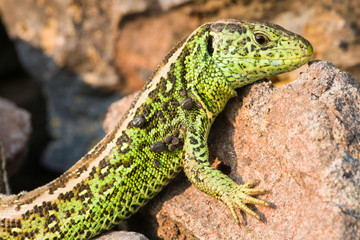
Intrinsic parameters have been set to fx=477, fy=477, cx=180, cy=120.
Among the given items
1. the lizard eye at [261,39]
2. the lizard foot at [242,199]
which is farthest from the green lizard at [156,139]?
the lizard foot at [242,199]

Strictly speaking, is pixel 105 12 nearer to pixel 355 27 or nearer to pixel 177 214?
pixel 355 27

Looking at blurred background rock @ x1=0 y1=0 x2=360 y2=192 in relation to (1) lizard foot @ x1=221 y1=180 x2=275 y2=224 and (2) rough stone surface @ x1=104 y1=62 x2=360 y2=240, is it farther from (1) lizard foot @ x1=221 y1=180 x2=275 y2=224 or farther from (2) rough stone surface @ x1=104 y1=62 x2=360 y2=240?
(1) lizard foot @ x1=221 y1=180 x2=275 y2=224

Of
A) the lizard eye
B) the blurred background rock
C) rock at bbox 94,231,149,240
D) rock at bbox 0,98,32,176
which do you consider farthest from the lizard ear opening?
the blurred background rock

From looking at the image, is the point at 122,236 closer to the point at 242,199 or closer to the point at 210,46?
the point at 242,199

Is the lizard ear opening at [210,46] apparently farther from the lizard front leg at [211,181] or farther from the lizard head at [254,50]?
the lizard front leg at [211,181]

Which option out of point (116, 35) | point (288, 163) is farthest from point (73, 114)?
point (288, 163)
